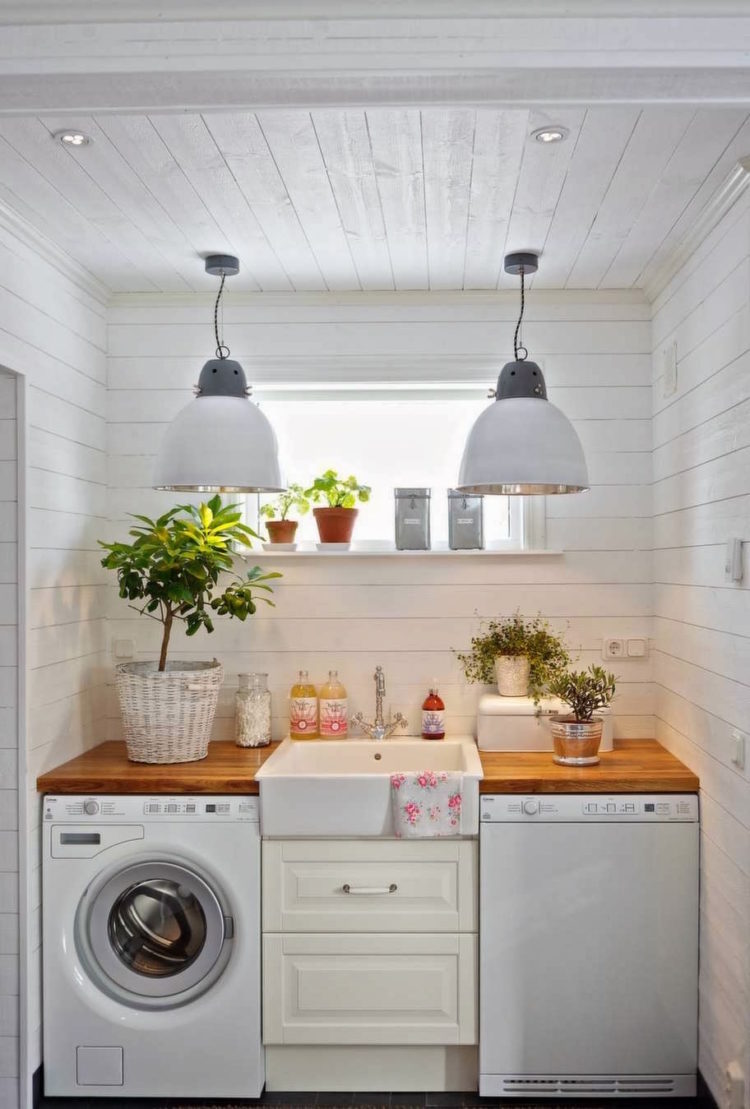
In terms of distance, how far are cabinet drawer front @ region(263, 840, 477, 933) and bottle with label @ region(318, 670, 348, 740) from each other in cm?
54

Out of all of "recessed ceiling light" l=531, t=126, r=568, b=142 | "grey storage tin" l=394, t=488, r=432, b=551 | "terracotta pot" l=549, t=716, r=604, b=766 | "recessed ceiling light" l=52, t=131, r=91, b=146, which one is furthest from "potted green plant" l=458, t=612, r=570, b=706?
"recessed ceiling light" l=52, t=131, r=91, b=146

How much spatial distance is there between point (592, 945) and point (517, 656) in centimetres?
92

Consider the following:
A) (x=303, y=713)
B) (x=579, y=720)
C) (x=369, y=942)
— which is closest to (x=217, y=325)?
(x=303, y=713)

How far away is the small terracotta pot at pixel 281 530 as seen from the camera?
11.1 ft

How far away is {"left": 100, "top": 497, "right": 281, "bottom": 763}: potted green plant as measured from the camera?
2969 millimetres

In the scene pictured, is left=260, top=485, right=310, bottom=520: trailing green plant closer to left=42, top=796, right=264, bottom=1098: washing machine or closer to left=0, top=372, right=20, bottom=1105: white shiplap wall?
left=0, top=372, right=20, bottom=1105: white shiplap wall

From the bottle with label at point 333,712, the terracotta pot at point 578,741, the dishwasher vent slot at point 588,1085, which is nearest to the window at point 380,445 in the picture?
the bottle with label at point 333,712

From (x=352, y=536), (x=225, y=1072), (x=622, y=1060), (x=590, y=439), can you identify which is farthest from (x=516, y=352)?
(x=225, y=1072)

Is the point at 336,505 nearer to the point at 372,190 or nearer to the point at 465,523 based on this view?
the point at 465,523

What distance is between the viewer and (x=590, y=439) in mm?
3371

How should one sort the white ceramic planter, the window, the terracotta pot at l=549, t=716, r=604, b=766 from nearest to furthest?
the terracotta pot at l=549, t=716, r=604, b=766 < the white ceramic planter < the window

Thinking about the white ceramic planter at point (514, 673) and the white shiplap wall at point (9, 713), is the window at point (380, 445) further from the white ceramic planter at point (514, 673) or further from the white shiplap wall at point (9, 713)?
the white shiplap wall at point (9, 713)

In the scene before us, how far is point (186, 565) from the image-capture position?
2975mm

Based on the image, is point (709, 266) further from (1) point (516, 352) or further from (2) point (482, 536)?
(2) point (482, 536)
